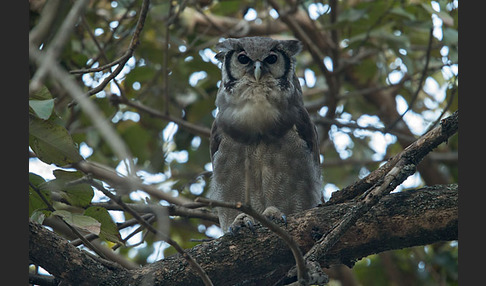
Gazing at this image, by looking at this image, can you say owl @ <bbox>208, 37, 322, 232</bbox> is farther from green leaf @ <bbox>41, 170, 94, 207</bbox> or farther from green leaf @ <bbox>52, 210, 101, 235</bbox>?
green leaf @ <bbox>52, 210, 101, 235</bbox>

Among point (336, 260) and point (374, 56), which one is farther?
point (374, 56)

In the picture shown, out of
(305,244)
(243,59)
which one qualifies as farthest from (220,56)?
(305,244)

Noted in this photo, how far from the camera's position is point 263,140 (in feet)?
12.9

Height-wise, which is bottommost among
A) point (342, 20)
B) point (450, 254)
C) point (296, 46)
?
point (450, 254)

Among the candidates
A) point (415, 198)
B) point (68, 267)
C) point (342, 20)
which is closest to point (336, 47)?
point (342, 20)

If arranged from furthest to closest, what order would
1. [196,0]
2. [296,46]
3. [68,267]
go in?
1. [196,0]
2. [296,46]
3. [68,267]

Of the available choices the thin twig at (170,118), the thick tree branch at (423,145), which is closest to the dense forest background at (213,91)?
the thin twig at (170,118)

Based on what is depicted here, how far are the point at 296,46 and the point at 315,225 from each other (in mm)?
1779

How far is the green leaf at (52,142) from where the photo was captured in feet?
8.13

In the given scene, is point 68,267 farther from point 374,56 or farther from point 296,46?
point 374,56

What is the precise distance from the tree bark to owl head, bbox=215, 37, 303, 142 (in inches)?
40.8

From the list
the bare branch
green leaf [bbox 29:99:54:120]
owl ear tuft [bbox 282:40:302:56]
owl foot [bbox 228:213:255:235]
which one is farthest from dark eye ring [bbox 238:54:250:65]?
the bare branch

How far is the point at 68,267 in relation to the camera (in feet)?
8.78

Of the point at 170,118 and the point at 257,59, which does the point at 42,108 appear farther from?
the point at 170,118
